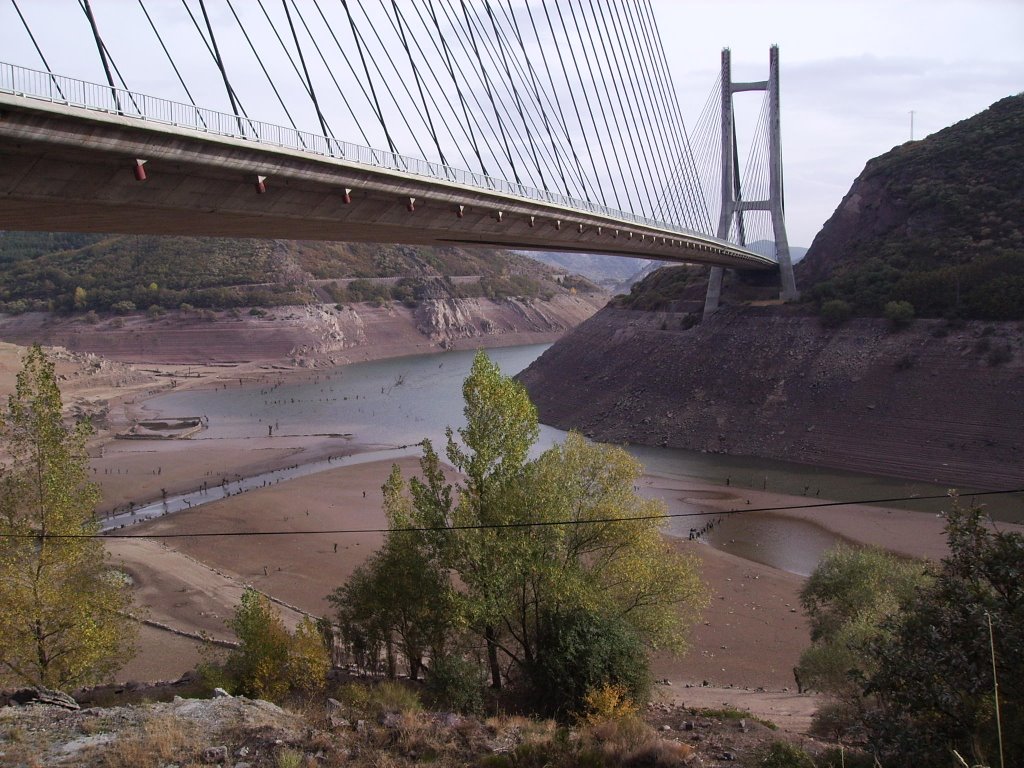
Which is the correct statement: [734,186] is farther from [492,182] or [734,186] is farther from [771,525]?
[492,182]

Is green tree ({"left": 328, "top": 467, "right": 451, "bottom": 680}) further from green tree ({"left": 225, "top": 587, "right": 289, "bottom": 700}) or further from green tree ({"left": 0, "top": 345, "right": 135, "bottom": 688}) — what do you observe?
green tree ({"left": 0, "top": 345, "right": 135, "bottom": 688})

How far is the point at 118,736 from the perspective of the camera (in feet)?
28.9

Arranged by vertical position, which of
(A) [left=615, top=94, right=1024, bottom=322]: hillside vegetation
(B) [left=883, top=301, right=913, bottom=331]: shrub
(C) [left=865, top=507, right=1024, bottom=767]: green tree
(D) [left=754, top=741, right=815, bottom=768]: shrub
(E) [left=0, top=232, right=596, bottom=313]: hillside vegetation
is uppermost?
(E) [left=0, top=232, right=596, bottom=313]: hillside vegetation

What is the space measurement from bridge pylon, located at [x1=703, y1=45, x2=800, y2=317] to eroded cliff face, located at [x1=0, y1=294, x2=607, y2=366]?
42677 millimetres

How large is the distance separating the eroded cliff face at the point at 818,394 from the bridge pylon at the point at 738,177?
218 inches

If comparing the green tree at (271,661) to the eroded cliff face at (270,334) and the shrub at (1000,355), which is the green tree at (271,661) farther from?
the eroded cliff face at (270,334)

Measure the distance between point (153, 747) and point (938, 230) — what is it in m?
49.0

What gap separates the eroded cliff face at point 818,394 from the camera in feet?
108

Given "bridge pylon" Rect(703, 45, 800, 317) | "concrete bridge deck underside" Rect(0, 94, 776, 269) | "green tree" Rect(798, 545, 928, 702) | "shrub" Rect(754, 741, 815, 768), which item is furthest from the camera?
"bridge pylon" Rect(703, 45, 800, 317)

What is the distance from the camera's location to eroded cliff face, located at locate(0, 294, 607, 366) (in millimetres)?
76438

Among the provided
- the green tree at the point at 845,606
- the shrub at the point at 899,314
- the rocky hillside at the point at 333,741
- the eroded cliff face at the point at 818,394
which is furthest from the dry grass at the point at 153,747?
the shrub at the point at 899,314

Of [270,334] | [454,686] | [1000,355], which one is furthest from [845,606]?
[270,334]

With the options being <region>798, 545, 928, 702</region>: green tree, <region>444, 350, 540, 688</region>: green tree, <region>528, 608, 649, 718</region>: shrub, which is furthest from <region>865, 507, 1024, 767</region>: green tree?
<region>444, 350, 540, 688</region>: green tree

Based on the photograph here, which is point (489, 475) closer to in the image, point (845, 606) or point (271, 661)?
point (271, 661)
